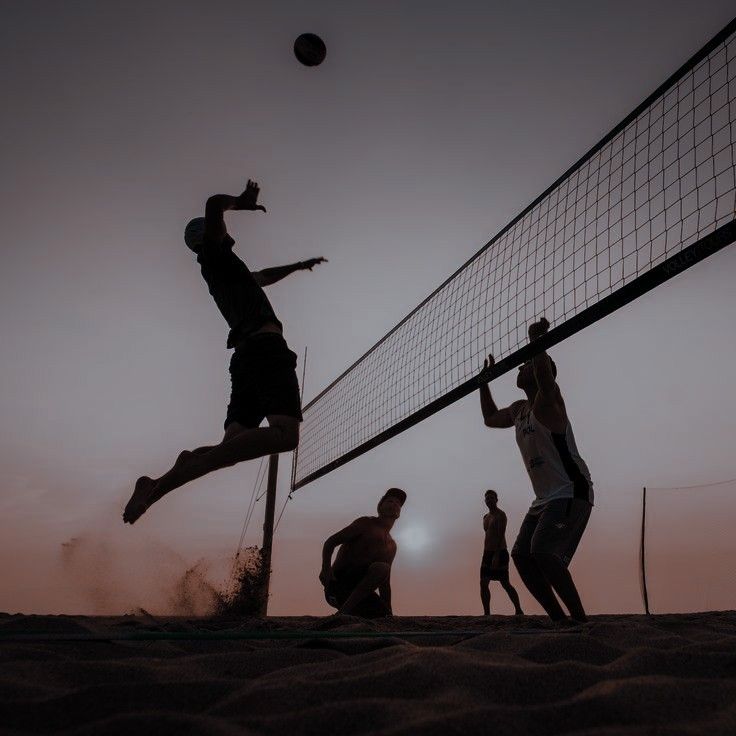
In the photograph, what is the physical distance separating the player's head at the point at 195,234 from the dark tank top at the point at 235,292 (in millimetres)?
144

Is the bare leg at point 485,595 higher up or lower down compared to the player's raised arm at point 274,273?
lower down

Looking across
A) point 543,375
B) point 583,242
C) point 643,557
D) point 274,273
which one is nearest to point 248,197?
point 274,273

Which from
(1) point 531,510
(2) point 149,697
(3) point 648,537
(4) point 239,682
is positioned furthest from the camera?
(3) point 648,537

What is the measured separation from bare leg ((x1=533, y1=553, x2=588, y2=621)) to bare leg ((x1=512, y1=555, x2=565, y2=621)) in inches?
4.0

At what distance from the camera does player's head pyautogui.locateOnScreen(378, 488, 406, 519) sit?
15.8 feet

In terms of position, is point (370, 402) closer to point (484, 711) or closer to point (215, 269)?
point (215, 269)

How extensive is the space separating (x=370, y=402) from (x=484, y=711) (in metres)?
5.24

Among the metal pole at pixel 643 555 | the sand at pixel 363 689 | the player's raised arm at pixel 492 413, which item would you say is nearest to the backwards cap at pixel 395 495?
the player's raised arm at pixel 492 413

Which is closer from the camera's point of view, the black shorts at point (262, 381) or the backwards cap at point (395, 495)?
the black shorts at point (262, 381)

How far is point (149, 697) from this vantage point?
1.11 meters

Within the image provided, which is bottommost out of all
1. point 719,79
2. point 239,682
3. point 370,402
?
point 239,682

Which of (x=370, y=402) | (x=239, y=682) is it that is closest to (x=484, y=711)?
(x=239, y=682)

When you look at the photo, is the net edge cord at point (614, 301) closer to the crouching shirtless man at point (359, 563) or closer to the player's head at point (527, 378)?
the player's head at point (527, 378)

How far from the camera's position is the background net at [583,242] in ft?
10.3
